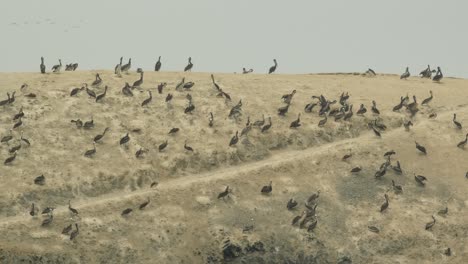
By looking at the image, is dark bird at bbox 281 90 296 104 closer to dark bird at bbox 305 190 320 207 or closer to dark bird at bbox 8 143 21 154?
dark bird at bbox 305 190 320 207

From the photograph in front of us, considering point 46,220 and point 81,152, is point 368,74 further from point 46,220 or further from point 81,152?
point 46,220

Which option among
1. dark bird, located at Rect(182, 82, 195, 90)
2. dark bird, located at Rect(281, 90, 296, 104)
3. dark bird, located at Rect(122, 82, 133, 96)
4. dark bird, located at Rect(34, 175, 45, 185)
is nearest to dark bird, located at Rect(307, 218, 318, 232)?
dark bird, located at Rect(281, 90, 296, 104)

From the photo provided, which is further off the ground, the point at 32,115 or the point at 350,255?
the point at 32,115

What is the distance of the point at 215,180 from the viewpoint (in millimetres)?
56469

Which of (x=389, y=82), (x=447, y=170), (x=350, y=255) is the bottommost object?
(x=350, y=255)

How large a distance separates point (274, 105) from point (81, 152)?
18938mm

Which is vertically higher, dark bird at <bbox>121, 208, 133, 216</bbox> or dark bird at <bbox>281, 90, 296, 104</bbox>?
dark bird at <bbox>281, 90, 296, 104</bbox>

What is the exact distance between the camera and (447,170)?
61.0 meters

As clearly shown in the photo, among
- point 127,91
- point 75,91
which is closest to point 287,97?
point 127,91

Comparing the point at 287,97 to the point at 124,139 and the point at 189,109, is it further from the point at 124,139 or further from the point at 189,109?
the point at 124,139

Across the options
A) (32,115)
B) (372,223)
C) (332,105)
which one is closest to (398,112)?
(332,105)

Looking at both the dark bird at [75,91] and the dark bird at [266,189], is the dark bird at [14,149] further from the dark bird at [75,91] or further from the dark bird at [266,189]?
the dark bird at [266,189]

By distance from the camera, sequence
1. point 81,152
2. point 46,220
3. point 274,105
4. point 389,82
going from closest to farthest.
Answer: point 46,220 < point 81,152 < point 274,105 < point 389,82

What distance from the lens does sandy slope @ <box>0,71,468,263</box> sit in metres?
50.2
